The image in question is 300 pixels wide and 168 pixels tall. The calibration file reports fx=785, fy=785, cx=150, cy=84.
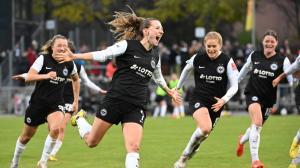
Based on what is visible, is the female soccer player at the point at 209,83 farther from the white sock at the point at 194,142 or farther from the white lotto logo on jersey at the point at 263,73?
the white lotto logo on jersey at the point at 263,73

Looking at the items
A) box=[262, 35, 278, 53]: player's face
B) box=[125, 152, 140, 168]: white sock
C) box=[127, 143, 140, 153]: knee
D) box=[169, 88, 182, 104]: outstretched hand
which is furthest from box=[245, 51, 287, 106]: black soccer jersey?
box=[125, 152, 140, 168]: white sock

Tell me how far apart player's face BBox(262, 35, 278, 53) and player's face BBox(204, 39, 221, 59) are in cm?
113

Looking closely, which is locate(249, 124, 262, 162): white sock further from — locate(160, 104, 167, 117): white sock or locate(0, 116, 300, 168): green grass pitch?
locate(160, 104, 167, 117): white sock

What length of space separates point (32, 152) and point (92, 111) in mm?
16830

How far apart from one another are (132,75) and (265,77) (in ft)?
12.3

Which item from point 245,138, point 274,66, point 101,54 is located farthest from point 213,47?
point 101,54

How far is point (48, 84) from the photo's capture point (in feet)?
42.6

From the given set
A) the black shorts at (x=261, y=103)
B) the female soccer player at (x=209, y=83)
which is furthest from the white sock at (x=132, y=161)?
the black shorts at (x=261, y=103)

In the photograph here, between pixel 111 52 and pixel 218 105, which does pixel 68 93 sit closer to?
pixel 218 105

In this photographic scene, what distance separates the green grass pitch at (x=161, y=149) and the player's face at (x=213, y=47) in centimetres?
204

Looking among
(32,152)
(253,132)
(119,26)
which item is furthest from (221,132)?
(119,26)

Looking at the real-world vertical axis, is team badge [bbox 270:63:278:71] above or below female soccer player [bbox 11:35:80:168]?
above

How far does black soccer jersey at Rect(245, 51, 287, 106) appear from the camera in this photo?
13.8m

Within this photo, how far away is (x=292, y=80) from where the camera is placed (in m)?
14.3
